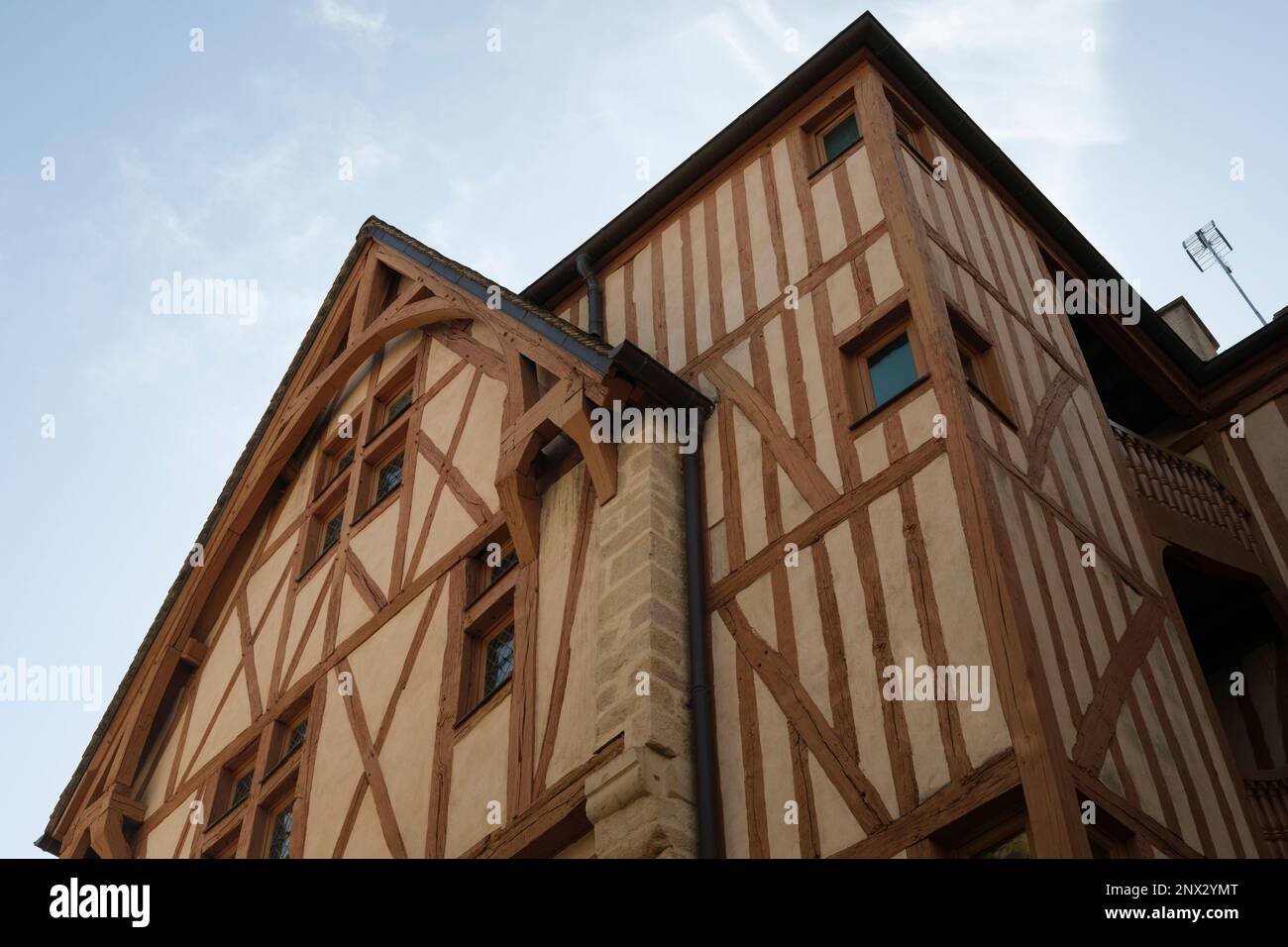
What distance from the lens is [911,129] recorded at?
11953 mm

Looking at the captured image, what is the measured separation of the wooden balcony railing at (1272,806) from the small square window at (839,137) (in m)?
5.65

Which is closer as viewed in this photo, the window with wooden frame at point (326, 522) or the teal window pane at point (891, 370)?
the teal window pane at point (891, 370)

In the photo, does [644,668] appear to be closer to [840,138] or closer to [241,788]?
[840,138]

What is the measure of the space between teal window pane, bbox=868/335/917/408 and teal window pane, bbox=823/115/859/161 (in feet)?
8.54

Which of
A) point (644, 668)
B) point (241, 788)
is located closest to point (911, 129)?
point (644, 668)

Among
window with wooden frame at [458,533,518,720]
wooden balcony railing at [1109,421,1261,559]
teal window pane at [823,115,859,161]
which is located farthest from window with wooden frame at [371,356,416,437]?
wooden balcony railing at [1109,421,1261,559]

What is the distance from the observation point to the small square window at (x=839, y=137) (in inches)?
457

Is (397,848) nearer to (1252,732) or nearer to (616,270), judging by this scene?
(616,270)

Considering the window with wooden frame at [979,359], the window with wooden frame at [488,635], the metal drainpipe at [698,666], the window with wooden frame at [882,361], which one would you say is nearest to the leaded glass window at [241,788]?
the window with wooden frame at [488,635]

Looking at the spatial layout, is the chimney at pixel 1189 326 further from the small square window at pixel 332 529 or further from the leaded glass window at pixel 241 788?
the leaded glass window at pixel 241 788

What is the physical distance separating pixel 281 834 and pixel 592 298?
→ 5.27 m

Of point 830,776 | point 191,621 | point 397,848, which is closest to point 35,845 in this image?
point 191,621

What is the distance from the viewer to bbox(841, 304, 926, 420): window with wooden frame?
928cm
